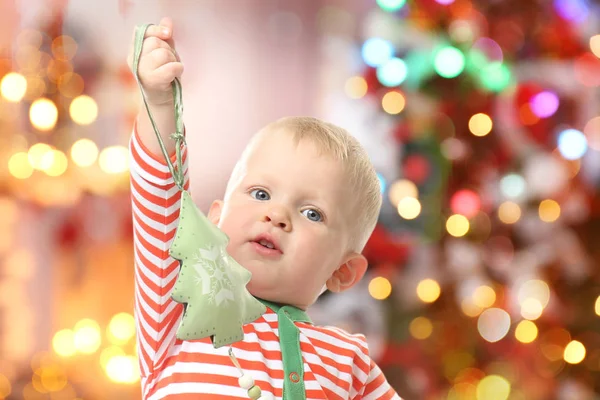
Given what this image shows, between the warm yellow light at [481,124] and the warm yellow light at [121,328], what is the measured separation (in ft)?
3.52

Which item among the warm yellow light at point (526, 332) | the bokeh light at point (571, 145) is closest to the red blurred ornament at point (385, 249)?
the warm yellow light at point (526, 332)

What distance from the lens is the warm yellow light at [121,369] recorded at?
2.17 m

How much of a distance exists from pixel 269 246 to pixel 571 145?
1.56 metres

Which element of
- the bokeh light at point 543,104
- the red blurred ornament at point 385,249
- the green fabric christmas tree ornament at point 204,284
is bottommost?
the red blurred ornament at point 385,249

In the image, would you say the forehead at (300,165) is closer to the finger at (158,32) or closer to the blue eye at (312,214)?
the blue eye at (312,214)

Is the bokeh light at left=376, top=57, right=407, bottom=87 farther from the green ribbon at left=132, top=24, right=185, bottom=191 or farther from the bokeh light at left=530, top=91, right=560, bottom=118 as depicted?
the green ribbon at left=132, top=24, right=185, bottom=191

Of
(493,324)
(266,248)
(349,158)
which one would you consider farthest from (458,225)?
(266,248)

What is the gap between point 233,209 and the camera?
982 millimetres

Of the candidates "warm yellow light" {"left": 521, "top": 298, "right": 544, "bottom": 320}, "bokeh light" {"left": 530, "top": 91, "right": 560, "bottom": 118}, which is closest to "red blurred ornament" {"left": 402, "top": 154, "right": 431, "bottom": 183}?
"bokeh light" {"left": 530, "top": 91, "right": 560, "bottom": 118}

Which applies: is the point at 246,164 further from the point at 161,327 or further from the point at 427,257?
the point at 427,257

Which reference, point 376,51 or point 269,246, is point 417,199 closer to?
point 376,51

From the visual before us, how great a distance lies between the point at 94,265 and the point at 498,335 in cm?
116

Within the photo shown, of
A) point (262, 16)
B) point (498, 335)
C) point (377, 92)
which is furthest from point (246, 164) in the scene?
point (262, 16)

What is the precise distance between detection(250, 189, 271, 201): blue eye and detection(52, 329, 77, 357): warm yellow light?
1.39m
